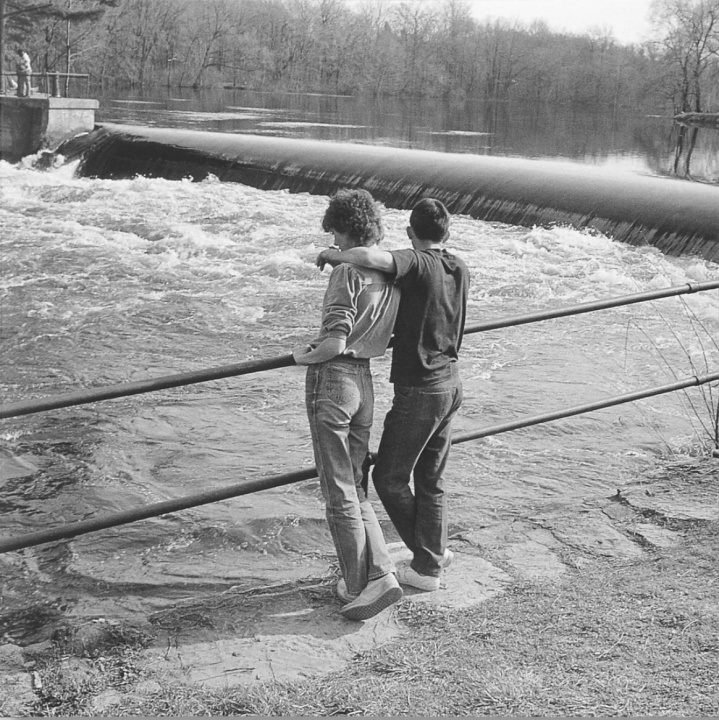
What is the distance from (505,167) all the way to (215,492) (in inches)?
563

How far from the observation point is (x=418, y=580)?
11.3 feet

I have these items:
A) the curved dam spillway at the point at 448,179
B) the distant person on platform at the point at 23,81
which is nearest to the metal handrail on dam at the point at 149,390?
the curved dam spillway at the point at 448,179

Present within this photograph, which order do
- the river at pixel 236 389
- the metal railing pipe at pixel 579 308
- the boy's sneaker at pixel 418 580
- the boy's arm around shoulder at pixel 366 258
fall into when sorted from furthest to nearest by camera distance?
1. the river at pixel 236 389
2. the metal railing pipe at pixel 579 308
3. the boy's sneaker at pixel 418 580
4. the boy's arm around shoulder at pixel 366 258

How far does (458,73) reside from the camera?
323ft

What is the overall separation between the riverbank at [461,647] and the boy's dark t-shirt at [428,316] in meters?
0.77

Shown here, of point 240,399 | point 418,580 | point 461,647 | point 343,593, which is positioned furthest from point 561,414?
point 240,399

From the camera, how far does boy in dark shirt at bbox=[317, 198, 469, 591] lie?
3.16m

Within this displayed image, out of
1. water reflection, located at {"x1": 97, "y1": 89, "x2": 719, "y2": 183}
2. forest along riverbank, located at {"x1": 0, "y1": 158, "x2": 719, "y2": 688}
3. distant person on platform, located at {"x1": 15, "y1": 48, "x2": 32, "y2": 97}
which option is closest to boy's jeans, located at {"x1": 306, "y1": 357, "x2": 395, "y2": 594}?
forest along riverbank, located at {"x1": 0, "y1": 158, "x2": 719, "y2": 688}

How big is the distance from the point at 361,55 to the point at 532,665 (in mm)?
100305

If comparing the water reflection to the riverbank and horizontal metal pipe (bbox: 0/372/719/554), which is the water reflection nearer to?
the riverbank

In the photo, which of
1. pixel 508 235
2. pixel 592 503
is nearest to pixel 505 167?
pixel 508 235

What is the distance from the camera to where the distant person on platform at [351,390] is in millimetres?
3074

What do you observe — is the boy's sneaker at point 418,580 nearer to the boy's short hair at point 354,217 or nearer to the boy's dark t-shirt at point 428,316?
the boy's dark t-shirt at point 428,316

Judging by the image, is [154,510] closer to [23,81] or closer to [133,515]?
[133,515]
